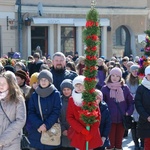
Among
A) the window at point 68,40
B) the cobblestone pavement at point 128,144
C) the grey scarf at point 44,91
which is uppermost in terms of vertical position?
the window at point 68,40

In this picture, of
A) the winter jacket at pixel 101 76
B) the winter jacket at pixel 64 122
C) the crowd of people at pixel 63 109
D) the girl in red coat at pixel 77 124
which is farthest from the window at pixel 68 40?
the girl in red coat at pixel 77 124

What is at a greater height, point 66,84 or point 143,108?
point 66,84

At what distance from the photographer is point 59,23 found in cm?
2672

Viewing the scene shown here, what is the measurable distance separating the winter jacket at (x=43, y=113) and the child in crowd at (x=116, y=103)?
181 cm

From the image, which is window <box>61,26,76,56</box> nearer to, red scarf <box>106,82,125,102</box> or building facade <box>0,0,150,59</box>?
building facade <box>0,0,150,59</box>

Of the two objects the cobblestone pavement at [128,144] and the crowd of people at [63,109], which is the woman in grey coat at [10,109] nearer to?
the crowd of people at [63,109]

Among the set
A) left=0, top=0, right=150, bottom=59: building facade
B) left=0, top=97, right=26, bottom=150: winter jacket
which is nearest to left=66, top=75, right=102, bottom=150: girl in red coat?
left=0, top=97, right=26, bottom=150: winter jacket

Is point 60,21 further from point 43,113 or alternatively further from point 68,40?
point 43,113

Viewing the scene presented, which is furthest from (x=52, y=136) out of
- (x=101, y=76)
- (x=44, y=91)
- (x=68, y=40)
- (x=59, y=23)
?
(x=68, y=40)

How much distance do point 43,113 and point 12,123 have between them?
3.31 ft

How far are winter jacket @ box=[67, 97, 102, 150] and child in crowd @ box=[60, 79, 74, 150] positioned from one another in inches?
13.6

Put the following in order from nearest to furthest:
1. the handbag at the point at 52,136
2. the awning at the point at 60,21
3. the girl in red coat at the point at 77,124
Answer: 1. the girl in red coat at the point at 77,124
2. the handbag at the point at 52,136
3. the awning at the point at 60,21

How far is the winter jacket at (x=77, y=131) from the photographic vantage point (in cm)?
705

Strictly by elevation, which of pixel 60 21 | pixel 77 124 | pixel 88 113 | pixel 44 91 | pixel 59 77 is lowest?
pixel 77 124
